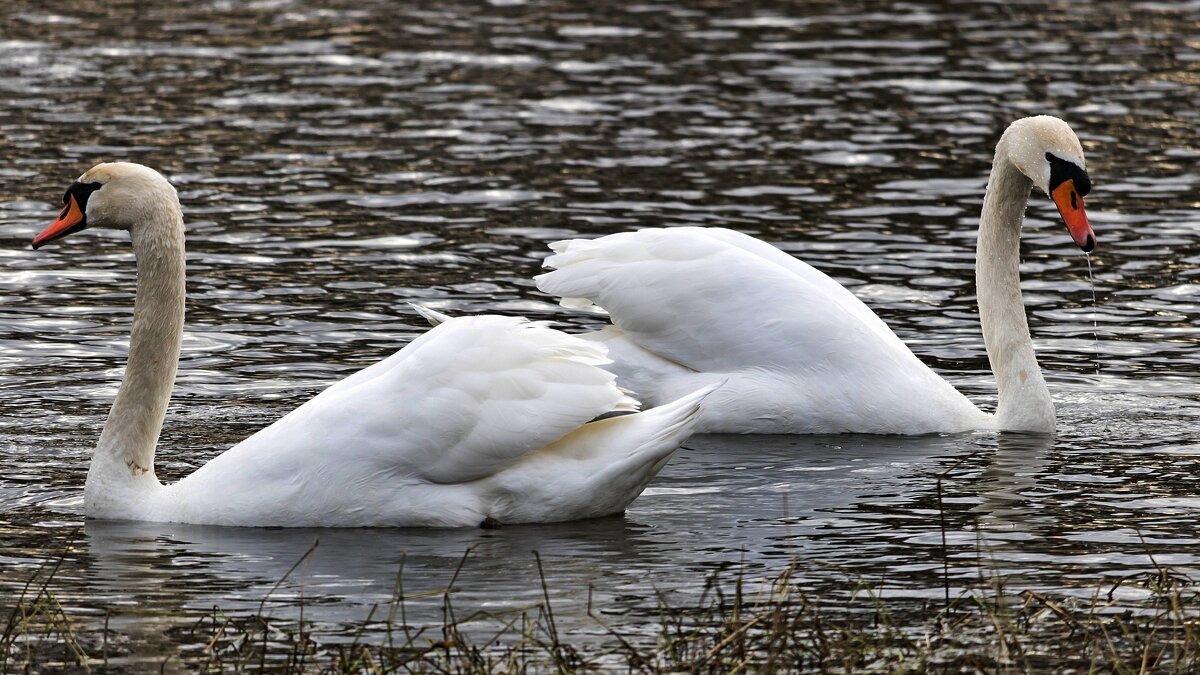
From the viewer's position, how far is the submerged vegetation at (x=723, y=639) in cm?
606

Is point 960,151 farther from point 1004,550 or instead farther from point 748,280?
point 1004,550

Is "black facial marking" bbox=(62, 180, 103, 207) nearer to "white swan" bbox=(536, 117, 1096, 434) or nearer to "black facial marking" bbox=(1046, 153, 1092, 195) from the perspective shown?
"white swan" bbox=(536, 117, 1096, 434)

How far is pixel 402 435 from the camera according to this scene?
26.1ft

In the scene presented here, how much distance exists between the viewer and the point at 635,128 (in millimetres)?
17031

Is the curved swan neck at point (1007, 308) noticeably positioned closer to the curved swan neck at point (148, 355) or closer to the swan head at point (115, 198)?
the curved swan neck at point (148, 355)

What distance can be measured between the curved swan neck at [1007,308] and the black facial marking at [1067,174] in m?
0.34

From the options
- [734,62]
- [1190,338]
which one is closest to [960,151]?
[734,62]

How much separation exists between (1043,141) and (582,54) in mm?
10423

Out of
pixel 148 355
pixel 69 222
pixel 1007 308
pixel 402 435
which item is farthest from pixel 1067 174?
pixel 69 222

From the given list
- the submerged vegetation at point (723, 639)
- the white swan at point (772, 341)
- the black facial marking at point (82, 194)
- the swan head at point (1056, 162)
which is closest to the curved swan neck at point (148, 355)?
the black facial marking at point (82, 194)

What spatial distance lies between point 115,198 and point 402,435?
155 centimetres

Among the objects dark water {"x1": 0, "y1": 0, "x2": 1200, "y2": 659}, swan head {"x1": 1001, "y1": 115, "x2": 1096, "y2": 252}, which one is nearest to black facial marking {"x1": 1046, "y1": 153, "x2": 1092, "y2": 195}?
swan head {"x1": 1001, "y1": 115, "x2": 1096, "y2": 252}

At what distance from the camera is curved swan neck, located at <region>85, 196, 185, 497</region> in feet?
27.3

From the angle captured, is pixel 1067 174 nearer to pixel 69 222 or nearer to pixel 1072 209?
pixel 1072 209
